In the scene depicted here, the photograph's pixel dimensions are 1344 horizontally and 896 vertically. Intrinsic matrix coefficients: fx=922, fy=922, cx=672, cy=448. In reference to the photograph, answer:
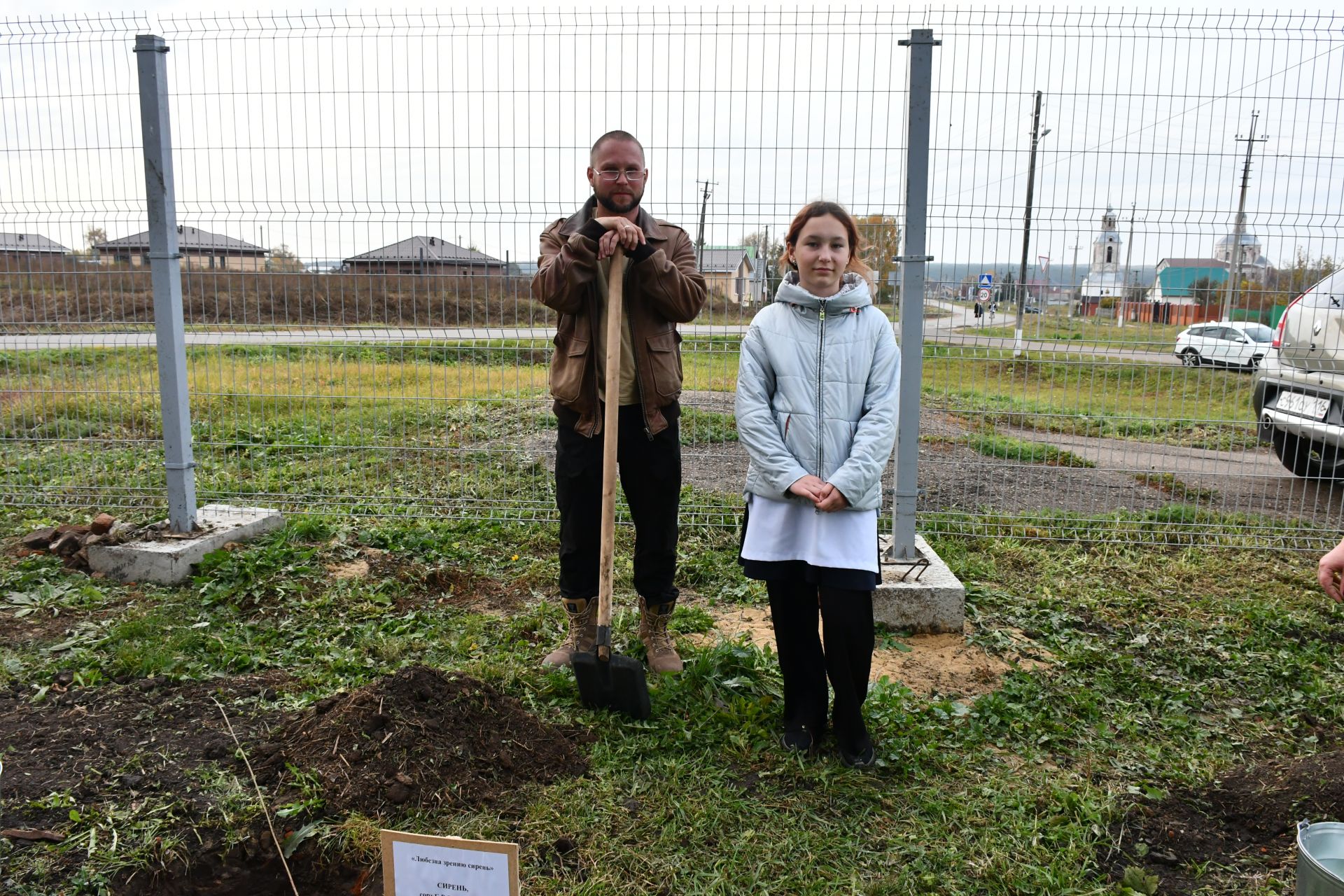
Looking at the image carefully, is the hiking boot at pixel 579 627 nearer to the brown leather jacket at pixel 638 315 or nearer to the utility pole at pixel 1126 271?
the brown leather jacket at pixel 638 315

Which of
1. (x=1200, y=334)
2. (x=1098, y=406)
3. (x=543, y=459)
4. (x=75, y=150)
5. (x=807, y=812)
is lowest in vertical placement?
(x=807, y=812)

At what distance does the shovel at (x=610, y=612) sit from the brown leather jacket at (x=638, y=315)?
13 centimetres

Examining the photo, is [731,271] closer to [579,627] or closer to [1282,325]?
[579,627]

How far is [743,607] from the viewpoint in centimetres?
479

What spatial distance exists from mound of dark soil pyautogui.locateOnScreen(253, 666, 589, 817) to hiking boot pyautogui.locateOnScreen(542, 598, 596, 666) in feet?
1.67

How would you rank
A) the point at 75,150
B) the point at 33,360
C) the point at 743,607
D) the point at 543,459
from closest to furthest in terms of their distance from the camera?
1. the point at 743,607
2. the point at 75,150
3. the point at 33,360
4. the point at 543,459

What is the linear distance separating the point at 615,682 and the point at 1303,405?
Answer: 16.6ft

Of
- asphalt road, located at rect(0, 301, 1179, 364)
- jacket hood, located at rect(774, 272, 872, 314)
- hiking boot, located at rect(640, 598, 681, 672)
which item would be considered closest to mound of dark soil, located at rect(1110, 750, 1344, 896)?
hiking boot, located at rect(640, 598, 681, 672)

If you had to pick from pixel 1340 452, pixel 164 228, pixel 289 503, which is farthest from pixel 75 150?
pixel 1340 452

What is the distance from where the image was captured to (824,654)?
327cm

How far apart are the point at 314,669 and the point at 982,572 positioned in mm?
3573

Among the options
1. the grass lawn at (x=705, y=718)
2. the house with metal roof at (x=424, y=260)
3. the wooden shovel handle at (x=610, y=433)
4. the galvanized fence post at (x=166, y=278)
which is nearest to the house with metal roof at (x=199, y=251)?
the galvanized fence post at (x=166, y=278)

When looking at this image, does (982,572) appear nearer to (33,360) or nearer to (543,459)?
(543,459)

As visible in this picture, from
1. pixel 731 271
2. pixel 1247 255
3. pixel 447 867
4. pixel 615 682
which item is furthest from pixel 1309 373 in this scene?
pixel 447 867
